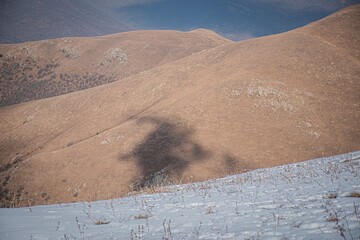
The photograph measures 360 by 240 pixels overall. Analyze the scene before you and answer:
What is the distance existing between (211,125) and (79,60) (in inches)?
3644

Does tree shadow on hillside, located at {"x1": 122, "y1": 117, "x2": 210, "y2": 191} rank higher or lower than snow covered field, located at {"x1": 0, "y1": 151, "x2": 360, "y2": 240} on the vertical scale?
lower

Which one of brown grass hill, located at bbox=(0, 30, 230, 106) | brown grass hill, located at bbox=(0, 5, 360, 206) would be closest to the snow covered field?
brown grass hill, located at bbox=(0, 5, 360, 206)

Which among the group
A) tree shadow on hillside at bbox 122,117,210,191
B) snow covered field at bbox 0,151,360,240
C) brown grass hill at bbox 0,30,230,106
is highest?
snow covered field at bbox 0,151,360,240

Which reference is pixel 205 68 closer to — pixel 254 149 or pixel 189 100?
pixel 189 100

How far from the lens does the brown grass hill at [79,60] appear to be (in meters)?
95.1

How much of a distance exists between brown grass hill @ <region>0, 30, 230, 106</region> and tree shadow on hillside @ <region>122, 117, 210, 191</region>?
6867cm

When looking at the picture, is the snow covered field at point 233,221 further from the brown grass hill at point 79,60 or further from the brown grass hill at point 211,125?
the brown grass hill at point 79,60

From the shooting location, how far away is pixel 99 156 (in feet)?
94.1

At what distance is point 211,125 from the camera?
91.6ft

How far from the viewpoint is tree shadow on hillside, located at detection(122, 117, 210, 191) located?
75.4 feet

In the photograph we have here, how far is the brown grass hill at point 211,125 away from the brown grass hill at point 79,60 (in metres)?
52.3

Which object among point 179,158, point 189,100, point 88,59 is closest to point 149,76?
point 189,100

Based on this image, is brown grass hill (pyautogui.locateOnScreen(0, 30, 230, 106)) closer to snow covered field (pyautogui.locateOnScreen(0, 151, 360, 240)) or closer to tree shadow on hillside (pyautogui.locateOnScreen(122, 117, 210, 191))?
tree shadow on hillside (pyautogui.locateOnScreen(122, 117, 210, 191))

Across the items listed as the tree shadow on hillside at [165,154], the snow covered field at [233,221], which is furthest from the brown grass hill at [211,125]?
the snow covered field at [233,221]
